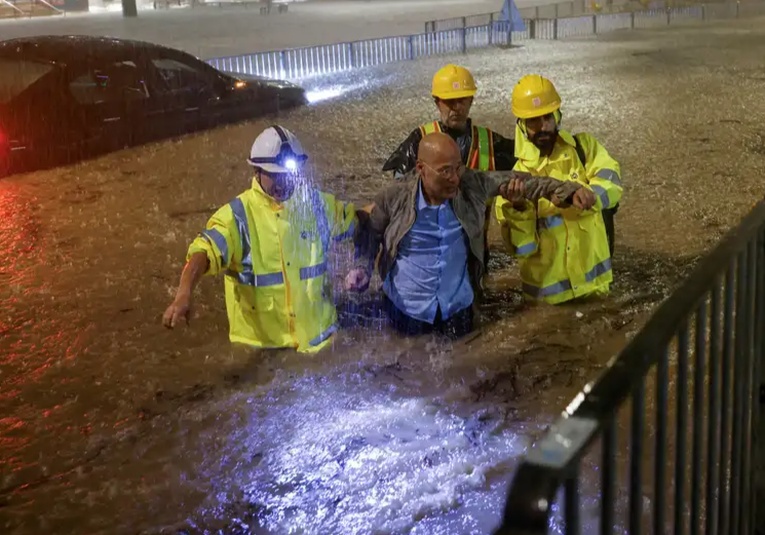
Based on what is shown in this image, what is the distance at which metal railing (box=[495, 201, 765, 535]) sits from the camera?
57.0 inches

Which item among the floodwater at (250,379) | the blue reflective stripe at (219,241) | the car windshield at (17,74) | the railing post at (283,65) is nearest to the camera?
the floodwater at (250,379)

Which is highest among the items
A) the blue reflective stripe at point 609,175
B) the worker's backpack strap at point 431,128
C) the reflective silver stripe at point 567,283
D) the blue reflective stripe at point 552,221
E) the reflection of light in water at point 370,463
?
the worker's backpack strap at point 431,128

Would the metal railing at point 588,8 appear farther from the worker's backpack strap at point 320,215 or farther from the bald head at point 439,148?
the worker's backpack strap at point 320,215

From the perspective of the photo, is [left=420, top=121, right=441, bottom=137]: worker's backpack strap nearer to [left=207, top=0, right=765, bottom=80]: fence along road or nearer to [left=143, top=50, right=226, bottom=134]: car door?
[left=143, top=50, right=226, bottom=134]: car door

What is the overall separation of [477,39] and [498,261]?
16.0 meters

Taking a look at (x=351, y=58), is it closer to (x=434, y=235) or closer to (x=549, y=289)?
(x=549, y=289)

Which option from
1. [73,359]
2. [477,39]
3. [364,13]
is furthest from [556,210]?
[364,13]

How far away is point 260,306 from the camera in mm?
4766

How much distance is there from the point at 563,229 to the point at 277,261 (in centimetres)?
177

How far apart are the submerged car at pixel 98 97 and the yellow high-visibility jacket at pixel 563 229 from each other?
20.2ft

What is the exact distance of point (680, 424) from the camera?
2107 mm

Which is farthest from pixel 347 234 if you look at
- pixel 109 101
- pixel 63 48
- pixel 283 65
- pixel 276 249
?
pixel 283 65

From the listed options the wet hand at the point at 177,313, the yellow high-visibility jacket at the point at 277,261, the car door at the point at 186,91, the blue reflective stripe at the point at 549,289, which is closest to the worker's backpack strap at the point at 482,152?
the blue reflective stripe at the point at 549,289

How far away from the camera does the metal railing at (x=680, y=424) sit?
1.45 metres
